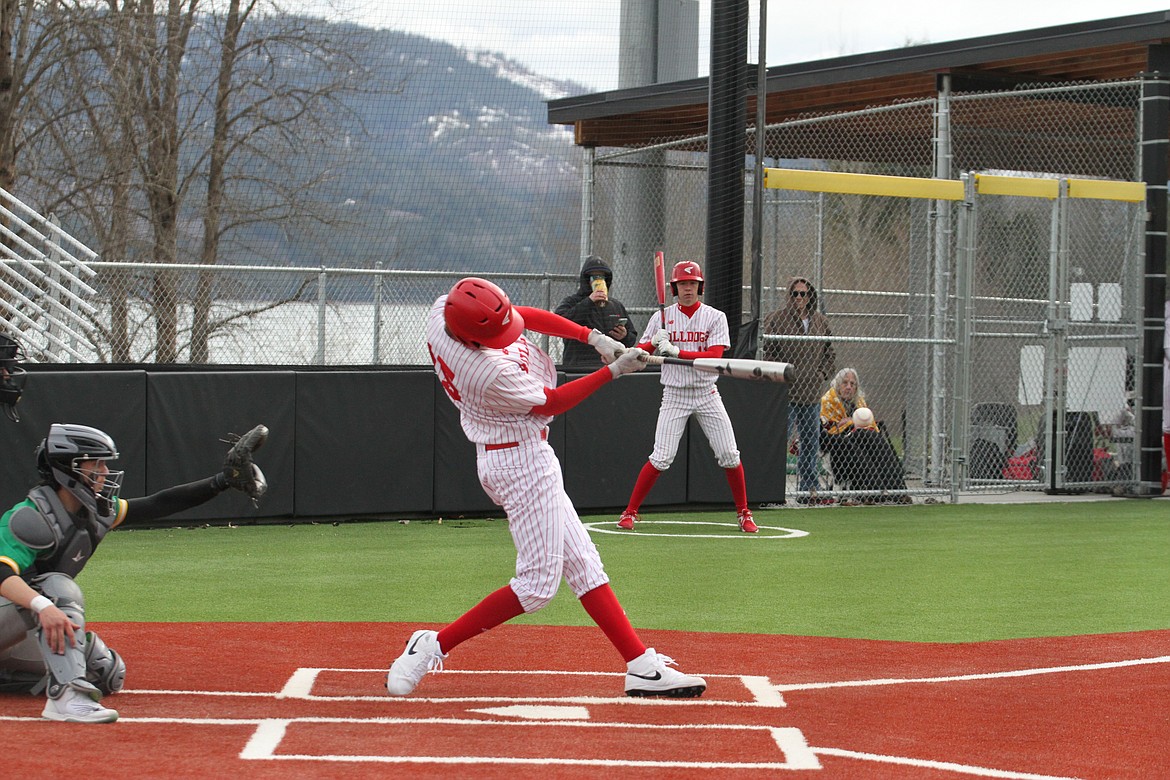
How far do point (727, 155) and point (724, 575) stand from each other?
218 inches

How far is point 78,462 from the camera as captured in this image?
16.8 feet

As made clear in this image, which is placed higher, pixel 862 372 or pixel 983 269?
pixel 983 269

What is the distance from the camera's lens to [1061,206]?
14023 millimetres

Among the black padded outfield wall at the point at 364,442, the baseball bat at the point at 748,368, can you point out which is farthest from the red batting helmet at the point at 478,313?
the black padded outfield wall at the point at 364,442

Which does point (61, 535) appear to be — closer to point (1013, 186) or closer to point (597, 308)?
point (597, 308)

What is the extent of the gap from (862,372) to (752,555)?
11.0 meters

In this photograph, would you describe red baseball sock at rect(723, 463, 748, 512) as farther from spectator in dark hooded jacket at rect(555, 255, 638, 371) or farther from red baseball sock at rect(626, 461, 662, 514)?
spectator in dark hooded jacket at rect(555, 255, 638, 371)

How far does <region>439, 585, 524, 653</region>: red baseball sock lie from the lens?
17.6 ft

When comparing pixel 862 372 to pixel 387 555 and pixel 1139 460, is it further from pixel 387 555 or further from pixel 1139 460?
pixel 387 555

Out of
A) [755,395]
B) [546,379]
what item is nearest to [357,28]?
[755,395]

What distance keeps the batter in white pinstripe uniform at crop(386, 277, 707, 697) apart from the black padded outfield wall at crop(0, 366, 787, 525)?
237 inches

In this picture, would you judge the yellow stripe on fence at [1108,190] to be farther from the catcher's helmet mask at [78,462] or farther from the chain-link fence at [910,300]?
the catcher's helmet mask at [78,462]

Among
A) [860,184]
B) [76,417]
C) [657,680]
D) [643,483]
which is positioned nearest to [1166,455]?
[860,184]

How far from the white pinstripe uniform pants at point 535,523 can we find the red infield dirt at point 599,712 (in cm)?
43
